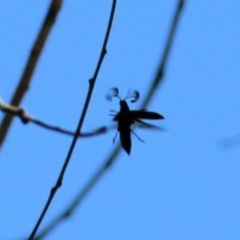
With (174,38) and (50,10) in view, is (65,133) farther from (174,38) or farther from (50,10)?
(174,38)

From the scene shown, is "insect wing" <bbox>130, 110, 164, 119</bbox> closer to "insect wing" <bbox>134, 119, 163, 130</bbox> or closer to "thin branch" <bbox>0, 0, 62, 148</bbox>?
"insect wing" <bbox>134, 119, 163, 130</bbox>

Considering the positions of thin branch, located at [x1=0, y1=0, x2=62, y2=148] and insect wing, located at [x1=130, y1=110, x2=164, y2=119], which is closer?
thin branch, located at [x1=0, y1=0, x2=62, y2=148]

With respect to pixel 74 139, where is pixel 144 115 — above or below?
above

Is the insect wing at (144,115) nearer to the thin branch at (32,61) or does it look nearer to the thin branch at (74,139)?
the thin branch at (74,139)

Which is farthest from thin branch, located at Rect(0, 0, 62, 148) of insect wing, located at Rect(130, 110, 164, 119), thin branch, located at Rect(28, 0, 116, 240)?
insect wing, located at Rect(130, 110, 164, 119)

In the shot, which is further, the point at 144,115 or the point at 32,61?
the point at 144,115

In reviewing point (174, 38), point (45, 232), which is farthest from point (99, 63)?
point (45, 232)

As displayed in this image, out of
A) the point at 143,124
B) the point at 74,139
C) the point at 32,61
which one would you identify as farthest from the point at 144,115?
the point at 32,61

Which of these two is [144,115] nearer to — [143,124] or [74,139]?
[143,124]

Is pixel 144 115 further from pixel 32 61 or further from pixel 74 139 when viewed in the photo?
pixel 32 61
